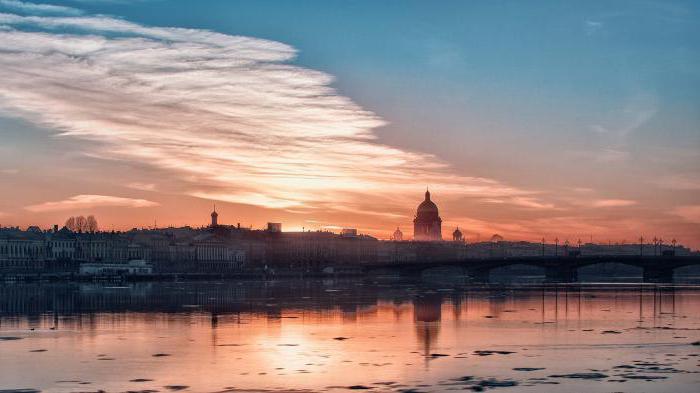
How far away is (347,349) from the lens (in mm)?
39906

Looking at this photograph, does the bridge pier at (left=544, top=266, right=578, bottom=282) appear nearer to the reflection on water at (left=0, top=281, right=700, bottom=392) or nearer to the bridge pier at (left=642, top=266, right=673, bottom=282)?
the bridge pier at (left=642, top=266, right=673, bottom=282)

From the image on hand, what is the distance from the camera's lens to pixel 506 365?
3462cm

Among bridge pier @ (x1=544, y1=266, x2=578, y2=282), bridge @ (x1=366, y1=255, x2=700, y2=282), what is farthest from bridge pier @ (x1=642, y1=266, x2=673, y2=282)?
bridge pier @ (x1=544, y1=266, x2=578, y2=282)

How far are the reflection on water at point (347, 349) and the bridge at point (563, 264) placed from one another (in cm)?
8346

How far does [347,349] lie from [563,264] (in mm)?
122749

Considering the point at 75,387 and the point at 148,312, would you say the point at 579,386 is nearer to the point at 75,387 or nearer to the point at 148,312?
the point at 75,387

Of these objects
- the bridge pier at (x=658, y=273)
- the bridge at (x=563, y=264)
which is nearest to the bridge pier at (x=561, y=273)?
the bridge at (x=563, y=264)

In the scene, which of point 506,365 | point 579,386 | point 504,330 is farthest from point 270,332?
point 579,386

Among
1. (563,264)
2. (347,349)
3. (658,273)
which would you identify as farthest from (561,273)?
(347,349)

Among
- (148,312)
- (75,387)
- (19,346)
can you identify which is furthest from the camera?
(148,312)

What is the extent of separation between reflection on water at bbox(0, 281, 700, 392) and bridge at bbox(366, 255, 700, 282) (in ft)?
274

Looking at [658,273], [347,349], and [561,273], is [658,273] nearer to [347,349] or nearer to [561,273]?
[561,273]

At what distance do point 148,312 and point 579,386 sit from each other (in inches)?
1451

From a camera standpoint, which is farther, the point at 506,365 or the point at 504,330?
the point at 504,330
